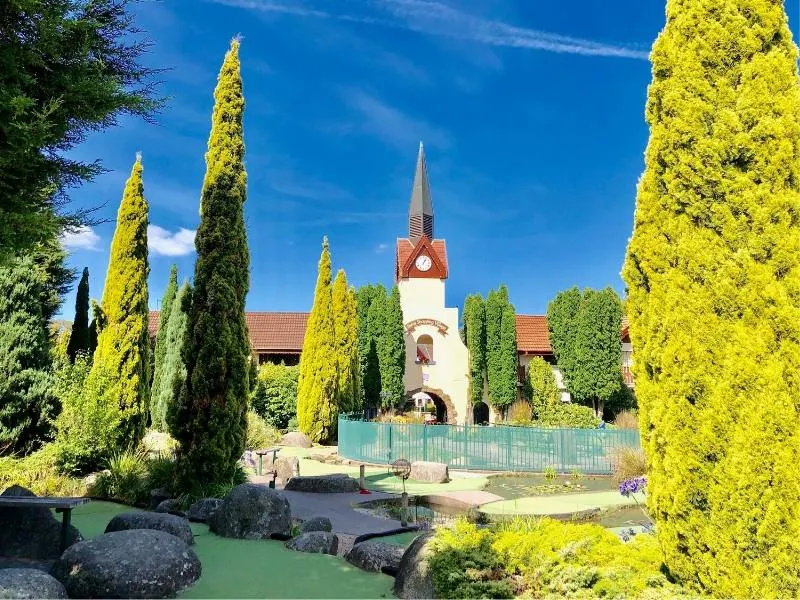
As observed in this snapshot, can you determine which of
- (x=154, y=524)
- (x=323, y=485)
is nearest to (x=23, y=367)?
(x=323, y=485)

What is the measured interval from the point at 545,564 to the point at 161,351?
2173cm

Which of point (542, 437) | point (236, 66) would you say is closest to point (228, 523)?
point (236, 66)

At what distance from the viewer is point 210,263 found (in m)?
9.77

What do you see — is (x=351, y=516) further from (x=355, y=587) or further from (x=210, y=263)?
(x=210, y=263)

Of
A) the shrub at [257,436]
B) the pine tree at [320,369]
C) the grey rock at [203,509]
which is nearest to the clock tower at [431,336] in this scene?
the pine tree at [320,369]

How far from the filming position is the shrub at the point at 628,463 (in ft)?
37.9

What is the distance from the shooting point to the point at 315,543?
6406mm

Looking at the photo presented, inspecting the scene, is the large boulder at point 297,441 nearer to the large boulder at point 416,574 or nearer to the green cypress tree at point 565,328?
the green cypress tree at point 565,328

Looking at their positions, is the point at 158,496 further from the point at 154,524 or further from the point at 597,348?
the point at 597,348

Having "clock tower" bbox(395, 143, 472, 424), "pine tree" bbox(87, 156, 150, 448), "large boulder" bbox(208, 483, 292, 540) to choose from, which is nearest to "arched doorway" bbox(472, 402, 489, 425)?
"clock tower" bbox(395, 143, 472, 424)

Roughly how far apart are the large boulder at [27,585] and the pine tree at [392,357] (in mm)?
22817

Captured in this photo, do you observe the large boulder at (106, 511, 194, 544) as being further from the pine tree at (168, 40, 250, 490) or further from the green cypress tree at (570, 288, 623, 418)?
the green cypress tree at (570, 288, 623, 418)

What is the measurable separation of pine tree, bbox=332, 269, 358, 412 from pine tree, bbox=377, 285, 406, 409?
326 cm

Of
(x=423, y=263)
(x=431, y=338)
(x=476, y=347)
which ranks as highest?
(x=423, y=263)
